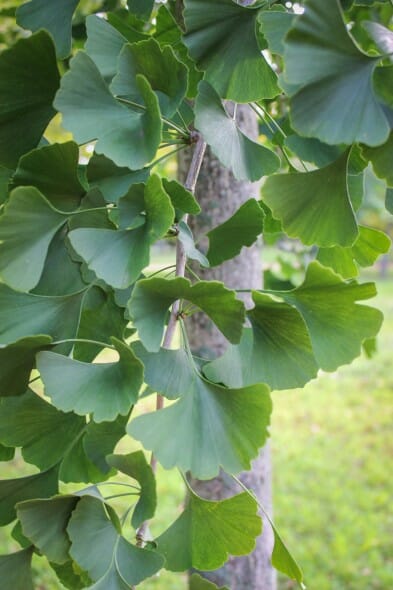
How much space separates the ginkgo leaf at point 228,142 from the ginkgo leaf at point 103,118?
0.06 meters

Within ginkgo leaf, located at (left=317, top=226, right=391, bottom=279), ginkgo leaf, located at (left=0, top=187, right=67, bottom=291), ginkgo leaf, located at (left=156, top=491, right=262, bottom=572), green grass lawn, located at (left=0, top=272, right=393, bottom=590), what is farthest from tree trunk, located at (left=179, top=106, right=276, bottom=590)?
green grass lawn, located at (left=0, top=272, right=393, bottom=590)

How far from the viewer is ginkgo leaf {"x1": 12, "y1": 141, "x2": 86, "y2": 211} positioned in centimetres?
65

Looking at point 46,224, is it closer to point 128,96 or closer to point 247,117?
point 128,96

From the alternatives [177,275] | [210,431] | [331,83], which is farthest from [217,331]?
[331,83]

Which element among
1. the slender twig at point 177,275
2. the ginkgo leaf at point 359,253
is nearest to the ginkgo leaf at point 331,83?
the slender twig at point 177,275

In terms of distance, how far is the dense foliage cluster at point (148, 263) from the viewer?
0.58m

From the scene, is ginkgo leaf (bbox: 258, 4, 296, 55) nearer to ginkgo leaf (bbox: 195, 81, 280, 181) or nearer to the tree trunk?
ginkgo leaf (bbox: 195, 81, 280, 181)

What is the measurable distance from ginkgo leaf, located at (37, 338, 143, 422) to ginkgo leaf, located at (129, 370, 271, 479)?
29mm

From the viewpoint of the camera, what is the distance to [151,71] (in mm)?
637

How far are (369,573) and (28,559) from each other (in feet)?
6.97

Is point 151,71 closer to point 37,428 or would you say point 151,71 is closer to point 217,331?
point 37,428

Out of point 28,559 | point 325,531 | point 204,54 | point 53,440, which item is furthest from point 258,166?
point 325,531

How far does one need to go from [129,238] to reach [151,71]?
7.0 inches

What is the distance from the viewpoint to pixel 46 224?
2.15 ft
